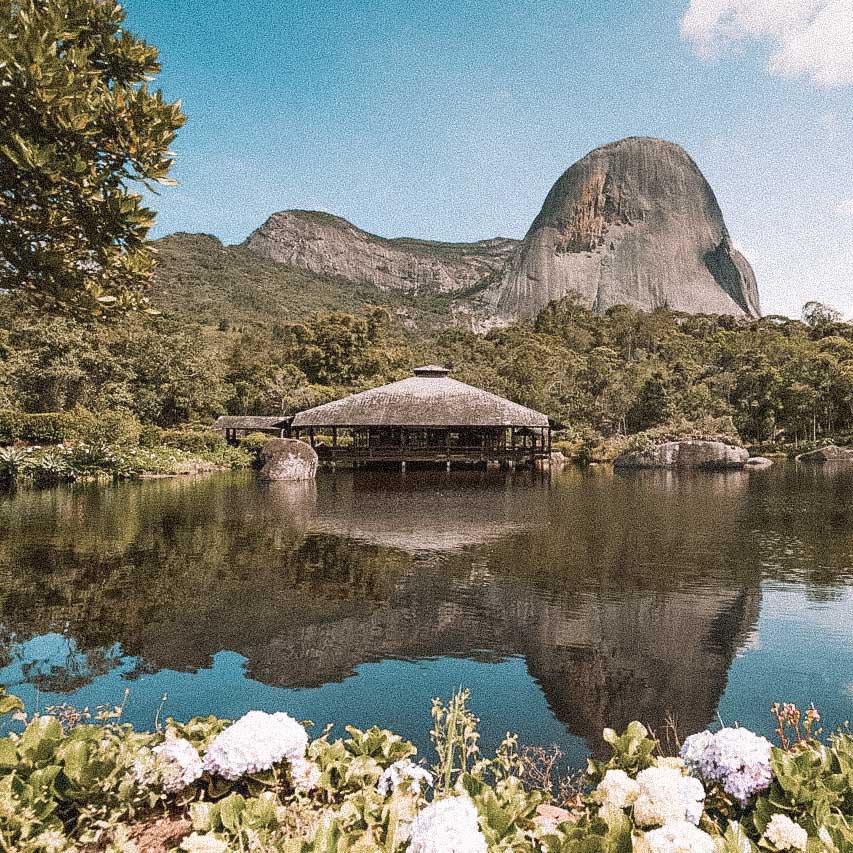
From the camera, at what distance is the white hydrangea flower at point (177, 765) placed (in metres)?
2.37

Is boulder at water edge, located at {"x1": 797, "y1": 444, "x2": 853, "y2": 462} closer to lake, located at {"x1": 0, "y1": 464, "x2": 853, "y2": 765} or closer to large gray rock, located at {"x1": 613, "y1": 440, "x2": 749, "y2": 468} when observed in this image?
large gray rock, located at {"x1": 613, "y1": 440, "x2": 749, "y2": 468}

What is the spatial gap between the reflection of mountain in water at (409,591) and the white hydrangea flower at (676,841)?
237 cm

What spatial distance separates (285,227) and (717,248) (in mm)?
85165

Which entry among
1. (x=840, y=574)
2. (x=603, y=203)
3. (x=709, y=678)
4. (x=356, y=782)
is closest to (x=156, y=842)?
(x=356, y=782)

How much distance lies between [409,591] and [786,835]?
5599mm

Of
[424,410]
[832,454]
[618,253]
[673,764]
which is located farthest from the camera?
[618,253]

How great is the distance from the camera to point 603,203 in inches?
3706

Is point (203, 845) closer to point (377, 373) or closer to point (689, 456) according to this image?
point (689, 456)

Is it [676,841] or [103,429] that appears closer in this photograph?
[676,841]

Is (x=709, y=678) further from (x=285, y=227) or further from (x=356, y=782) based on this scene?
(x=285, y=227)

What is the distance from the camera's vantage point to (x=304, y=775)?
7.75 feet

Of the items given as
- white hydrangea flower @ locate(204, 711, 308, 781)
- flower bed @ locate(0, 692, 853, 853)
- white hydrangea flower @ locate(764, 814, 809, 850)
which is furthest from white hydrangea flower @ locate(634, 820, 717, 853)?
white hydrangea flower @ locate(204, 711, 308, 781)

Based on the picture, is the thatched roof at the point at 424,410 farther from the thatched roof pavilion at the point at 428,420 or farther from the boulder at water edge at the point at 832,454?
the boulder at water edge at the point at 832,454

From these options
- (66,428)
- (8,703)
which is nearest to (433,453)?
(66,428)
